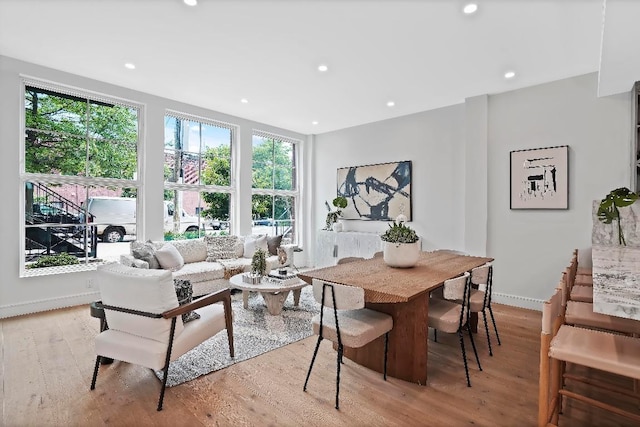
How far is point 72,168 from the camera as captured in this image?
424 centimetres

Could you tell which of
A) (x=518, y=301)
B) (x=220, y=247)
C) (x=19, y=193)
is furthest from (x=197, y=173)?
(x=518, y=301)

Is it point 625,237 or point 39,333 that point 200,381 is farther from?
point 625,237

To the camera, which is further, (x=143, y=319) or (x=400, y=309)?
(x=400, y=309)

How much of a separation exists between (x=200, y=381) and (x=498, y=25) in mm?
3818

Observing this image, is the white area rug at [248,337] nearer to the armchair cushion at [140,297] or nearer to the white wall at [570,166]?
the armchair cushion at [140,297]

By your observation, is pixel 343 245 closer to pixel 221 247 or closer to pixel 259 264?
pixel 221 247

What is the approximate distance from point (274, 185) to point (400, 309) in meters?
4.66

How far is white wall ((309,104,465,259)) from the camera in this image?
4977 millimetres

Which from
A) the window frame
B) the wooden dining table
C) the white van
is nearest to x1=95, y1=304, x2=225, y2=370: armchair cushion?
the wooden dining table

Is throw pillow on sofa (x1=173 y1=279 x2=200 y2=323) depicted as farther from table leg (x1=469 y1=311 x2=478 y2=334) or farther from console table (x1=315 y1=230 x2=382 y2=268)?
console table (x1=315 y1=230 x2=382 y2=268)

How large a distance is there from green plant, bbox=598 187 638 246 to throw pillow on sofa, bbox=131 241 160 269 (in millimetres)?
5015

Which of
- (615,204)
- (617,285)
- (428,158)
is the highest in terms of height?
(428,158)

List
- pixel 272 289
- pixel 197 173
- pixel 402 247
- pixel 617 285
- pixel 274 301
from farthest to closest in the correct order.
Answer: pixel 197 173, pixel 274 301, pixel 272 289, pixel 402 247, pixel 617 285

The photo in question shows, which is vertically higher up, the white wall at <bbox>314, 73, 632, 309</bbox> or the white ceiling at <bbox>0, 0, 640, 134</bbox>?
the white ceiling at <bbox>0, 0, 640, 134</bbox>
